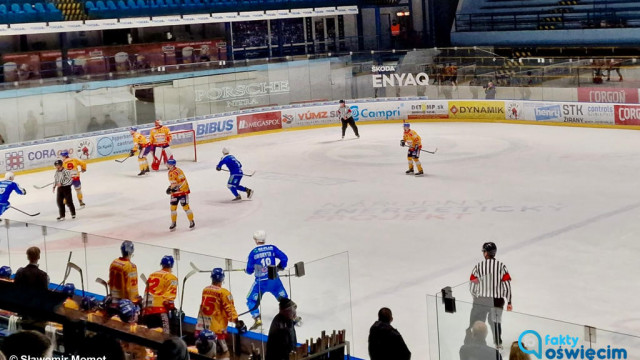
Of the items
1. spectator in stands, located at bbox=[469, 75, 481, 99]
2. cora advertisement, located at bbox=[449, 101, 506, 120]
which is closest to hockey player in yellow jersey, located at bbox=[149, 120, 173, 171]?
cora advertisement, located at bbox=[449, 101, 506, 120]

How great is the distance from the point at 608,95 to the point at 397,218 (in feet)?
41.2

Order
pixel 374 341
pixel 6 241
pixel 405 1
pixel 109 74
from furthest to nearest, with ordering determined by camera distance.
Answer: pixel 405 1 < pixel 109 74 < pixel 6 241 < pixel 374 341

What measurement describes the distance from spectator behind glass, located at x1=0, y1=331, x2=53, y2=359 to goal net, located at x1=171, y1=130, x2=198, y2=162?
69.6 ft

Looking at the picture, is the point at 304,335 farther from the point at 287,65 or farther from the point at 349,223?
the point at 287,65

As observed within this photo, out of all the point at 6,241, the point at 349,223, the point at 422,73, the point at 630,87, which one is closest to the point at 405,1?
the point at 422,73

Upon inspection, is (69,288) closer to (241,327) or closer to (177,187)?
(241,327)

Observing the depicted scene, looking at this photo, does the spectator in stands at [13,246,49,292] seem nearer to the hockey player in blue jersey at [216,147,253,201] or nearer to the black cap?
the black cap

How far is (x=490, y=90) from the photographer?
98.7ft

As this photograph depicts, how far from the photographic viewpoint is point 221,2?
37906mm

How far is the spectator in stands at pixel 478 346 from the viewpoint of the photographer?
7.59 metres

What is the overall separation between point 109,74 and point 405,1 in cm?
1865

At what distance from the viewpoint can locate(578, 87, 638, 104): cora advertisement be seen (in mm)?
27047

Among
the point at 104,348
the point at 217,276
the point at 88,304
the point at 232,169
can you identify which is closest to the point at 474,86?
the point at 232,169

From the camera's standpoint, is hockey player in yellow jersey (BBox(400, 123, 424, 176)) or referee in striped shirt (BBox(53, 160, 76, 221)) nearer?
referee in striped shirt (BBox(53, 160, 76, 221))
